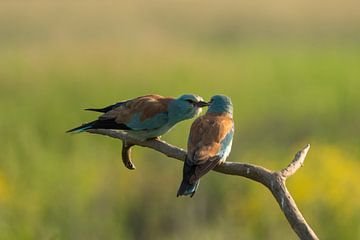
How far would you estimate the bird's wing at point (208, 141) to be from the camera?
3.09m

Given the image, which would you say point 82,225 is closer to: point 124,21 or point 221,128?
point 221,128

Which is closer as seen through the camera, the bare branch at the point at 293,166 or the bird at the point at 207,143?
the bare branch at the point at 293,166

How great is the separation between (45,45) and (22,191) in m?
4.53

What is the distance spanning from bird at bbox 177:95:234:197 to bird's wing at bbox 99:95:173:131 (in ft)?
0.51

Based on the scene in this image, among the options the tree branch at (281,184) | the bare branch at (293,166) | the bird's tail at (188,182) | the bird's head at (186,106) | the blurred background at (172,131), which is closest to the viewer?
the tree branch at (281,184)

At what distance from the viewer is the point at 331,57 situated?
34.6 feet

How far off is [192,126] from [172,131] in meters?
3.63

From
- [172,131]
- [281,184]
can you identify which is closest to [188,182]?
[281,184]

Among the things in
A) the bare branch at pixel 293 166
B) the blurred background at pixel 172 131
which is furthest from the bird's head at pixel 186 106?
the blurred background at pixel 172 131

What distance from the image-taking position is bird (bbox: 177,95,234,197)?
3.07m

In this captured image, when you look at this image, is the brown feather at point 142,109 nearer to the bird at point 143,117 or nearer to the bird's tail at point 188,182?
the bird at point 143,117

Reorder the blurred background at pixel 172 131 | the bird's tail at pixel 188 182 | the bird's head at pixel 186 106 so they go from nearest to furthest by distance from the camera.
Result: the bird's tail at pixel 188 182 < the bird's head at pixel 186 106 < the blurred background at pixel 172 131

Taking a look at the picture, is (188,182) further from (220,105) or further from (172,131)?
(172,131)

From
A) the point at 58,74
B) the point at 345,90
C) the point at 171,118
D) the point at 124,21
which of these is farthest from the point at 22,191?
the point at 124,21
